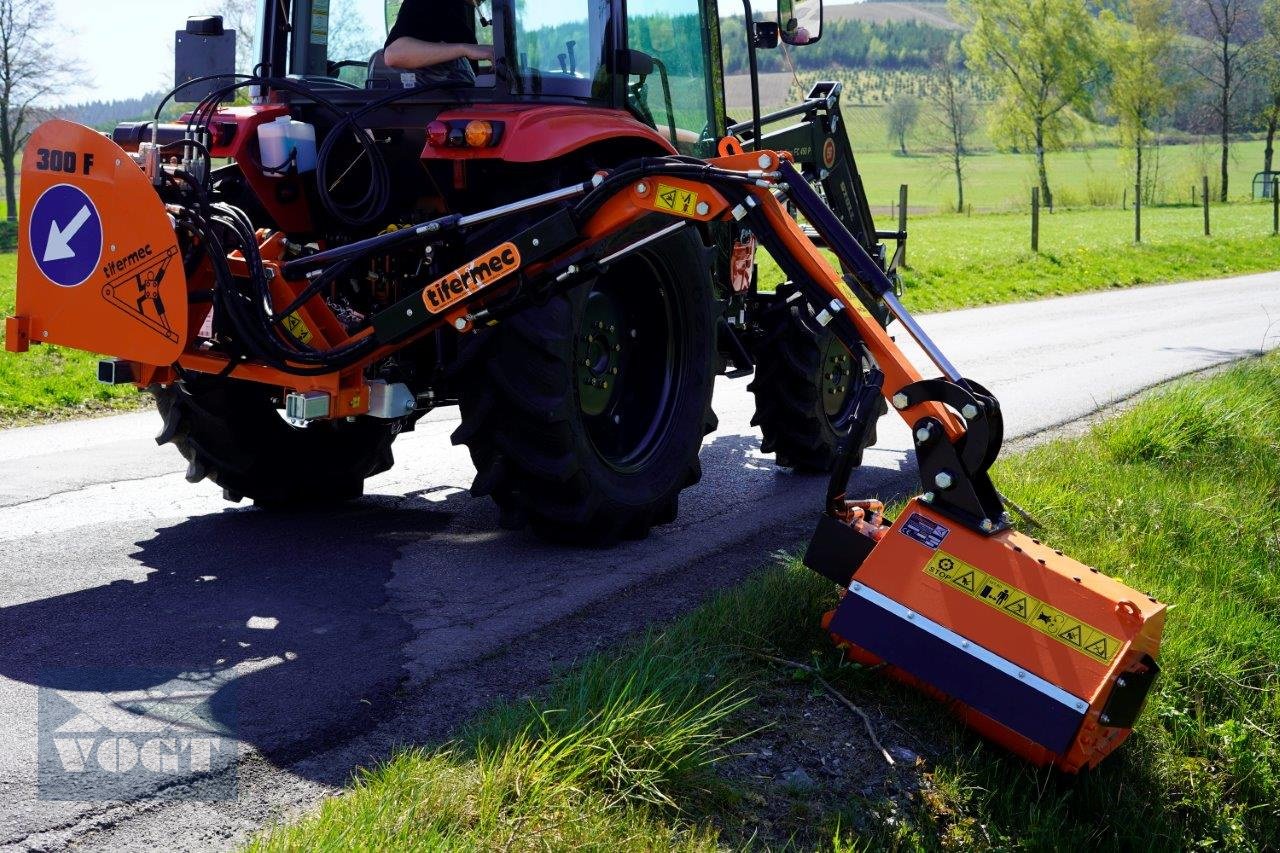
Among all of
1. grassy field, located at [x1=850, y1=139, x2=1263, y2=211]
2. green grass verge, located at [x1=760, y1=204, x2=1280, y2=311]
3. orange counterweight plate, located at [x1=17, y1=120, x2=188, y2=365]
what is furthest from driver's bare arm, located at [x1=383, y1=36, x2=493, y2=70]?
grassy field, located at [x1=850, y1=139, x2=1263, y2=211]

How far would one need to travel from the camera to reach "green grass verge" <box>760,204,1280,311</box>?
17.5 meters

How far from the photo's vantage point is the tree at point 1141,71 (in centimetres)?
3700

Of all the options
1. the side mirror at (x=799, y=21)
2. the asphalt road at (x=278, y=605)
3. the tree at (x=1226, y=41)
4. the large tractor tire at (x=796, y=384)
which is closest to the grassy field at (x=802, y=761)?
the asphalt road at (x=278, y=605)

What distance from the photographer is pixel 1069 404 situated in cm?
908

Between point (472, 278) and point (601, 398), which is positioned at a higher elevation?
point (472, 278)

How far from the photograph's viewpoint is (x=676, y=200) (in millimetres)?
4695

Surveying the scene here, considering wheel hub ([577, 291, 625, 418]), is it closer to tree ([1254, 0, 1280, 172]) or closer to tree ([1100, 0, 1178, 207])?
tree ([1100, 0, 1178, 207])

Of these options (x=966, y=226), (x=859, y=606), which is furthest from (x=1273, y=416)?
(x=966, y=226)

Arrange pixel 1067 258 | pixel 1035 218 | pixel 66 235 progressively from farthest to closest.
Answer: pixel 1035 218 < pixel 1067 258 < pixel 66 235

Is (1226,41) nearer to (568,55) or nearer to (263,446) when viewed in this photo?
(568,55)

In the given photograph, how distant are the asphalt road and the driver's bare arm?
1.89 m

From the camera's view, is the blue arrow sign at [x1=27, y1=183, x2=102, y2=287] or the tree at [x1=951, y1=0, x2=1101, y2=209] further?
the tree at [x1=951, y1=0, x2=1101, y2=209]
